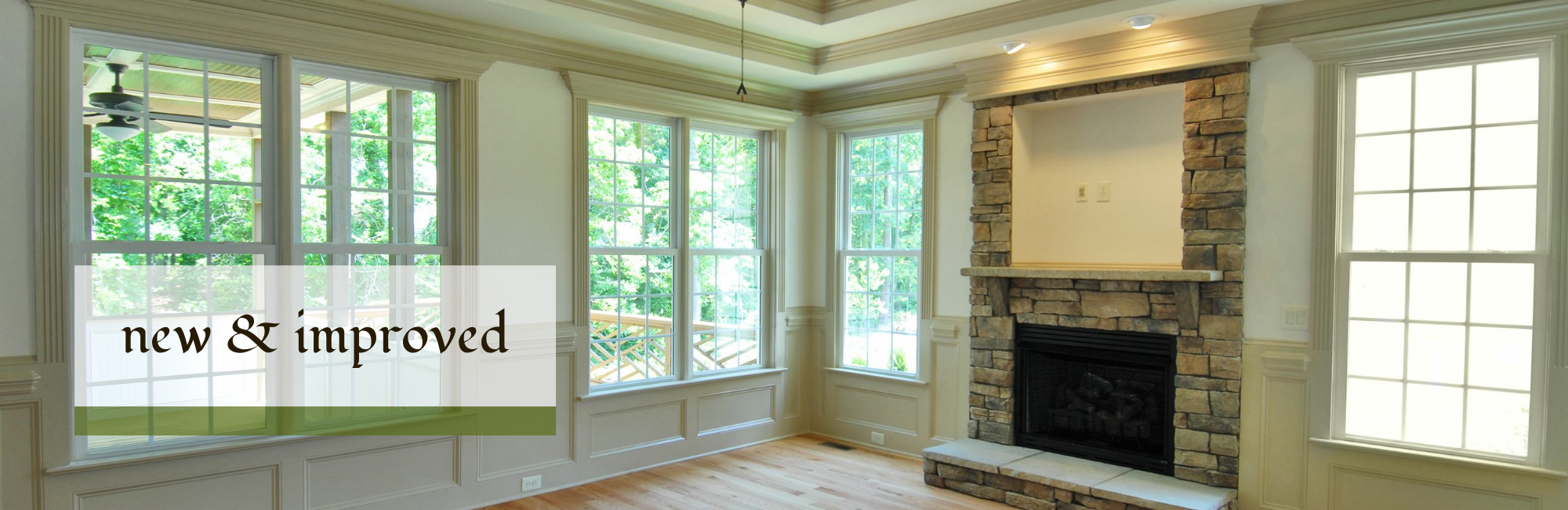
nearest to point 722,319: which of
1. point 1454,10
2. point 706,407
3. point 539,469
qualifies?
point 706,407

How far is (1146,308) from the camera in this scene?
4637 millimetres

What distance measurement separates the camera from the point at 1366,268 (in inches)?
160

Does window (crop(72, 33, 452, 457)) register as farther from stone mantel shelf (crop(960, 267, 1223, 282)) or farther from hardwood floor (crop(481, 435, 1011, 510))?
stone mantel shelf (crop(960, 267, 1223, 282))

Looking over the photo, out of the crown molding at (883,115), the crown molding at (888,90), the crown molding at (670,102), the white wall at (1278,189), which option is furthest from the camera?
the crown molding at (883,115)

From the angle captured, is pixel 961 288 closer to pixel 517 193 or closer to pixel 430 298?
pixel 517 193

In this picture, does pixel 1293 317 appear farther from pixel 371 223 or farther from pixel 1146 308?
pixel 371 223

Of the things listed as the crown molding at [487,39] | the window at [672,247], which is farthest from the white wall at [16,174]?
the window at [672,247]

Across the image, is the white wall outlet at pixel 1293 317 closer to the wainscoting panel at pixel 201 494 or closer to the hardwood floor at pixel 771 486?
the hardwood floor at pixel 771 486

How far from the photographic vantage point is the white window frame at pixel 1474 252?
3596 millimetres

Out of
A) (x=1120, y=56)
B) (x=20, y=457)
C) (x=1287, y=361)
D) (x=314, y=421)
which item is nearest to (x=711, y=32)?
(x=1120, y=56)

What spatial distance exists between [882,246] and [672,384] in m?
1.77

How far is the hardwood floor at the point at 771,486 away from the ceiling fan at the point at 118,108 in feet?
8.08

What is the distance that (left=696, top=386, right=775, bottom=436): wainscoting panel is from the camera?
579cm

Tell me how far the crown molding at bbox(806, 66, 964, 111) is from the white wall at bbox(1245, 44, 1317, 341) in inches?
70.6
